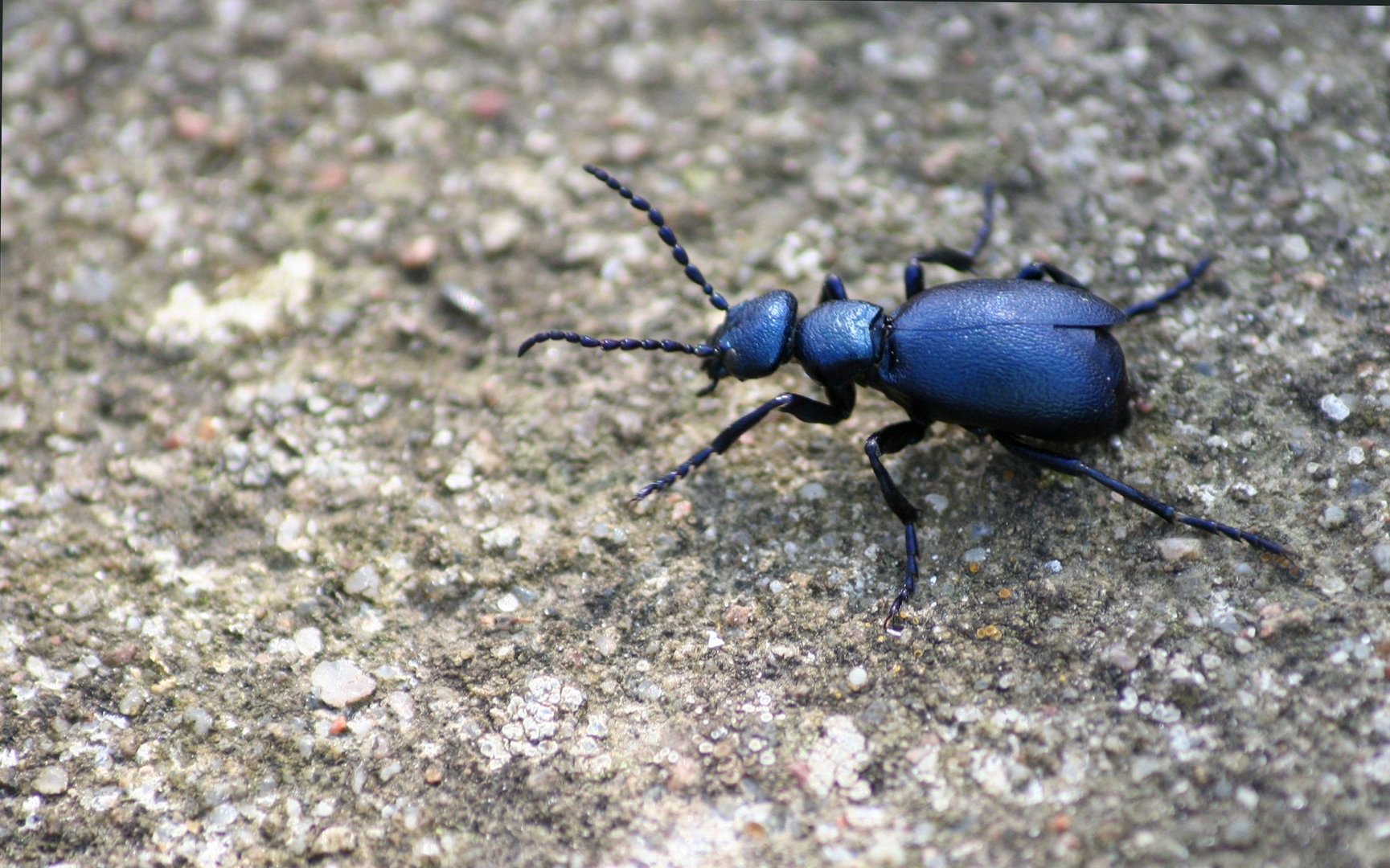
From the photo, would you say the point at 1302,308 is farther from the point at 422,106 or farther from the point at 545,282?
the point at 422,106

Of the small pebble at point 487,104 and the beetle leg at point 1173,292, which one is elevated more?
the small pebble at point 487,104

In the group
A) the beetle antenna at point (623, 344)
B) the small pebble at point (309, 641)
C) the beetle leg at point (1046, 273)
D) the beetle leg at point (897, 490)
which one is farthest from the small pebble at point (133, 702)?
the beetle leg at point (1046, 273)

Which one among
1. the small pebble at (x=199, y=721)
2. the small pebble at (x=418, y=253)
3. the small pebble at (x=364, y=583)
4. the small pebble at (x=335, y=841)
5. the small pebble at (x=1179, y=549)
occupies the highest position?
the small pebble at (x=418, y=253)

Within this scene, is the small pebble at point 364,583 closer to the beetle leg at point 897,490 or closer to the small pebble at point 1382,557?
the beetle leg at point 897,490

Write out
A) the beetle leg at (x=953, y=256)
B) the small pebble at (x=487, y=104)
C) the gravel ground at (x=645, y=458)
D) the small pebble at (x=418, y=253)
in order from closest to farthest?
the gravel ground at (x=645, y=458), the beetle leg at (x=953, y=256), the small pebble at (x=418, y=253), the small pebble at (x=487, y=104)

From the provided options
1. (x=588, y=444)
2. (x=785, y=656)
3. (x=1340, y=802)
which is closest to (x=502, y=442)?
(x=588, y=444)

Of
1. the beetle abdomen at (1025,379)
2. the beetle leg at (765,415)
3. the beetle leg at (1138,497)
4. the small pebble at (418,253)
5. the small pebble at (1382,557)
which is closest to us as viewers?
the small pebble at (1382,557)

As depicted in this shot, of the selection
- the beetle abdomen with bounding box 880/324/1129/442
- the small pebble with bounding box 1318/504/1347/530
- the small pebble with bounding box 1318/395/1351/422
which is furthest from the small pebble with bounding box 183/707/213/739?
the small pebble with bounding box 1318/395/1351/422
